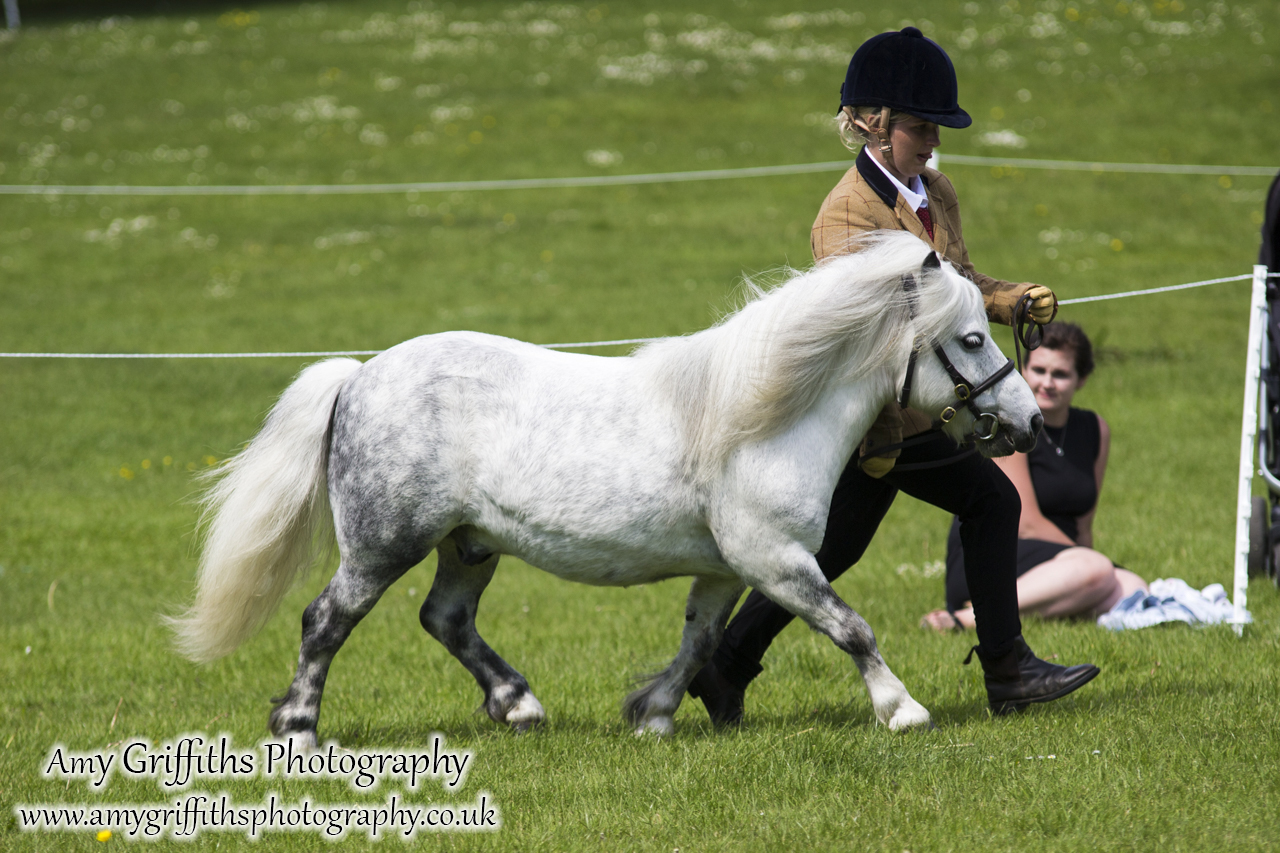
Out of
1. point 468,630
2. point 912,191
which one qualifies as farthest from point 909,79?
point 468,630

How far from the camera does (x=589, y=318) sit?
13.5m

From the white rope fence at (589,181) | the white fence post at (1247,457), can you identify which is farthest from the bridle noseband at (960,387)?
the white rope fence at (589,181)

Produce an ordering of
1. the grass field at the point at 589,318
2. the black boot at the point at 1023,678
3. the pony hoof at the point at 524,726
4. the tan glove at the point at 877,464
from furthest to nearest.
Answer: the pony hoof at the point at 524,726 → the black boot at the point at 1023,678 → the tan glove at the point at 877,464 → the grass field at the point at 589,318

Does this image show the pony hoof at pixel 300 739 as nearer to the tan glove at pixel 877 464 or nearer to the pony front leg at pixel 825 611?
the pony front leg at pixel 825 611

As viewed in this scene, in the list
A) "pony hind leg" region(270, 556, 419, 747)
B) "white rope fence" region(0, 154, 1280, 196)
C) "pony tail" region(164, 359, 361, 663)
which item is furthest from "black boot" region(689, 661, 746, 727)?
"white rope fence" region(0, 154, 1280, 196)

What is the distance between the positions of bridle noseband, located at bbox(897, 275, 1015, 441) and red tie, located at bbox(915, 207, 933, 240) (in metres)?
0.45

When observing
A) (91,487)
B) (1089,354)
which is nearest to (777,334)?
(1089,354)

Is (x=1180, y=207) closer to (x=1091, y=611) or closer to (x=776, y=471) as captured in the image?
(x=1091, y=611)

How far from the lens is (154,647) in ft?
20.6

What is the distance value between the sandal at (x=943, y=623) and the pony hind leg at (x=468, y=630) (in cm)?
241

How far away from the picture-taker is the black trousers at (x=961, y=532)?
13.5 feet

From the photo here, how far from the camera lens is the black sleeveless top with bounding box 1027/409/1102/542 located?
20.8 feet

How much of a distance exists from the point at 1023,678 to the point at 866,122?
6.80 feet

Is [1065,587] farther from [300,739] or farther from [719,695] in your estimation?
[300,739]
